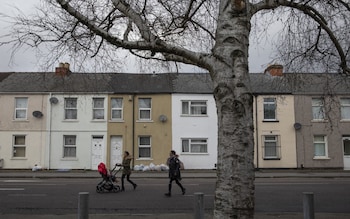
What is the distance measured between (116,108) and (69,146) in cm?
441

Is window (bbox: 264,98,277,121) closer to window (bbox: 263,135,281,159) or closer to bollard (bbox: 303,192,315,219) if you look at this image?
window (bbox: 263,135,281,159)

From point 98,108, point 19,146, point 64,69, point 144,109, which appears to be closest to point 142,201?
point 64,69

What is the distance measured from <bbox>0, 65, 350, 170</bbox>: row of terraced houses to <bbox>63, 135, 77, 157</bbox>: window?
7 cm

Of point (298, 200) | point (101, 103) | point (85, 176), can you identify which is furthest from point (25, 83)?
point (298, 200)

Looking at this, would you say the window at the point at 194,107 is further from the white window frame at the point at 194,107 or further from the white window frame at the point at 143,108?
the white window frame at the point at 143,108

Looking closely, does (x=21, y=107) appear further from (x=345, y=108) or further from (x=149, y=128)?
(x=345, y=108)

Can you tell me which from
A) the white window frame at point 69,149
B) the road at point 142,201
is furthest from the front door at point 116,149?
the road at point 142,201

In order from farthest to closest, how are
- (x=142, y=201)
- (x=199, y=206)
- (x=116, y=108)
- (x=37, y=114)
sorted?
(x=116, y=108) < (x=37, y=114) < (x=142, y=201) < (x=199, y=206)

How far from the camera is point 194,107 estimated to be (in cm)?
2862

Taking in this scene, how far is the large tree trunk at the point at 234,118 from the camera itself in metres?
4.21

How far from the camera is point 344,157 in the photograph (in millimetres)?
28391

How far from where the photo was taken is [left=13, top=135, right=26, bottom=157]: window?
92.3 ft

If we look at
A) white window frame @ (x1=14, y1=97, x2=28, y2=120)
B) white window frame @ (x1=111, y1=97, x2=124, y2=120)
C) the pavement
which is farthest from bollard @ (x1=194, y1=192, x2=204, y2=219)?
white window frame @ (x1=14, y1=97, x2=28, y2=120)

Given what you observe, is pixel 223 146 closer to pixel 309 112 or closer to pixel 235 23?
pixel 235 23
